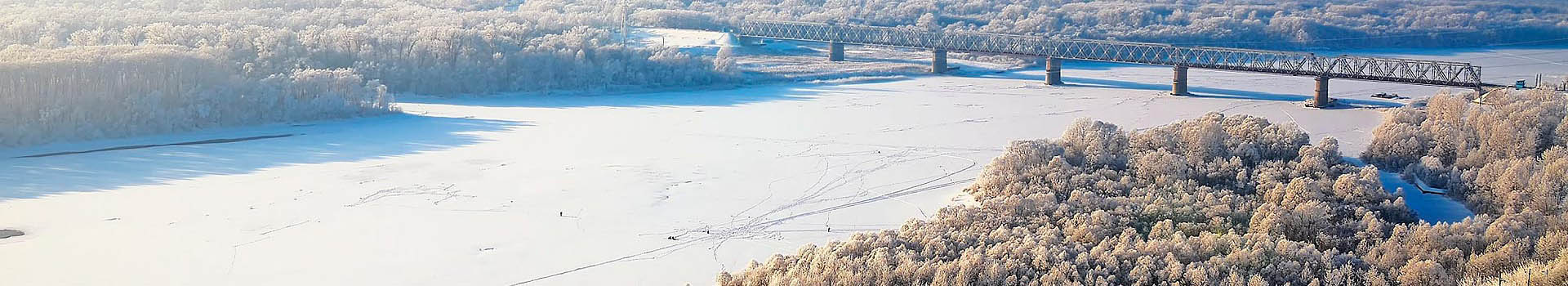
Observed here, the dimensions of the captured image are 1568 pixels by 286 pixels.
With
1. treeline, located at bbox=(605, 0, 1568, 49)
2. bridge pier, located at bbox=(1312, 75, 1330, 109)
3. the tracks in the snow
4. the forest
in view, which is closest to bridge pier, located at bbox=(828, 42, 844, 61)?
the forest

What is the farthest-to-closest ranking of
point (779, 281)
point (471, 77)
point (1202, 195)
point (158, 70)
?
point (471, 77) → point (158, 70) → point (1202, 195) → point (779, 281)

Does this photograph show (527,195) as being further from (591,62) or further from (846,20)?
(846,20)

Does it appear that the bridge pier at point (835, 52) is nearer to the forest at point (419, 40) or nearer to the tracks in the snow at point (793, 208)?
the forest at point (419, 40)

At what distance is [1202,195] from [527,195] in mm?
8280

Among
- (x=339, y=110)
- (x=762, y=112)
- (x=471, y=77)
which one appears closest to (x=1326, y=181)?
(x=762, y=112)

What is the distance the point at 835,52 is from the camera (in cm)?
4753

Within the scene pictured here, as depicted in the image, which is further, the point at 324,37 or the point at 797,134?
the point at 324,37

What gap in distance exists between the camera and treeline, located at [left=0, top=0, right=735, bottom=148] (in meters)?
25.6

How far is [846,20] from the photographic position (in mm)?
63219

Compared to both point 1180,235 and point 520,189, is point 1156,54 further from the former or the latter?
point 1180,235

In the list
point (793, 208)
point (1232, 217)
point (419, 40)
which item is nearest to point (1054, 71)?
point (419, 40)

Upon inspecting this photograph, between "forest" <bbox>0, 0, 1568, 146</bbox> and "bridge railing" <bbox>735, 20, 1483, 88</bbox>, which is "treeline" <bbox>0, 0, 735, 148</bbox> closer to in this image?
"forest" <bbox>0, 0, 1568, 146</bbox>

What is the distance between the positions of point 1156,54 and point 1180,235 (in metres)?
26.1

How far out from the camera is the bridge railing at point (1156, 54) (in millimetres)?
33531
